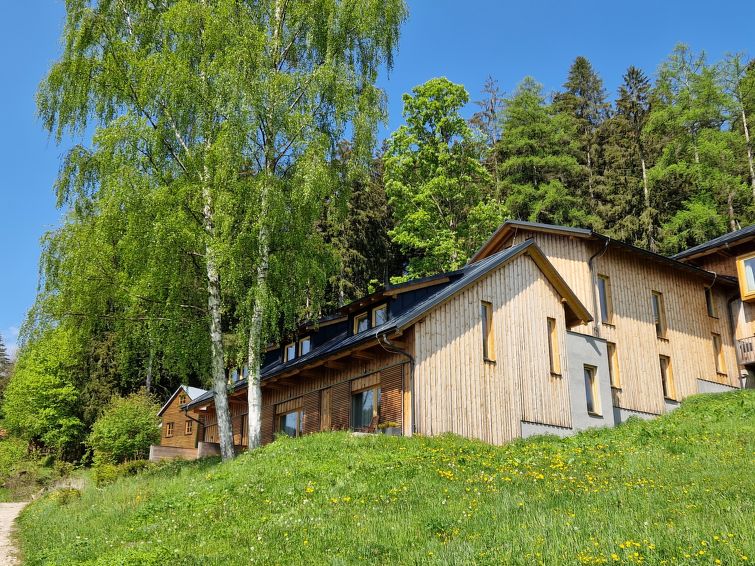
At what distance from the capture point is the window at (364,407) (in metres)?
21.7

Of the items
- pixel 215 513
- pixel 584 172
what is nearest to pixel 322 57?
pixel 215 513

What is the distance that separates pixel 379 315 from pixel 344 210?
4.08 m

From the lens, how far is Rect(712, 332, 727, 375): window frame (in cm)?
3180

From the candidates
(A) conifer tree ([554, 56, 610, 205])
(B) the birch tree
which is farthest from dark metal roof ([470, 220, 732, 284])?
(A) conifer tree ([554, 56, 610, 205])

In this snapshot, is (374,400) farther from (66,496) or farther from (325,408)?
(66,496)

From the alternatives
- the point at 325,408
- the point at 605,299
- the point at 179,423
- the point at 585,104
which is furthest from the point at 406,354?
the point at 585,104

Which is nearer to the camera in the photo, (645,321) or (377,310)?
(377,310)

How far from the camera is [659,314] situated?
3011 centimetres

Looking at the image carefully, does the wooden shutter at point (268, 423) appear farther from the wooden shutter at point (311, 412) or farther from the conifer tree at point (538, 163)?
the conifer tree at point (538, 163)

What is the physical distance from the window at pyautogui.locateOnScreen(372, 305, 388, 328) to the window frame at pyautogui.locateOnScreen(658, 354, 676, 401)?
1268 cm

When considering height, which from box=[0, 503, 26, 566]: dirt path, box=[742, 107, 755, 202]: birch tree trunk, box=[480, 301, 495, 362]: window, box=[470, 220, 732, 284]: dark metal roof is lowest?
box=[0, 503, 26, 566]: dirt path

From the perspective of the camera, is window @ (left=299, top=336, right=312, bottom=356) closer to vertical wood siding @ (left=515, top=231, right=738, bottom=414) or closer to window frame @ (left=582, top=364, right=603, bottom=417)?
vertical wood siding @ (left=515, top=231, right=738, bottom=414)

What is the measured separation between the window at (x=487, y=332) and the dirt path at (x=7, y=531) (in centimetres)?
1331

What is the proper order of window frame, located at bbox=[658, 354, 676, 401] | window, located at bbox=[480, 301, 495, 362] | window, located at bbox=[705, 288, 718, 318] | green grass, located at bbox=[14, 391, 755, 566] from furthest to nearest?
1. window, located at bbox=[705, 288, 718, 318]
2. window frame, located at bbox=[658, 354, 676, 401]
3. window, located at bbox=[480, 301, 495, 362]
4. green grass, located at bbox=[14, 391, 755, 566]
